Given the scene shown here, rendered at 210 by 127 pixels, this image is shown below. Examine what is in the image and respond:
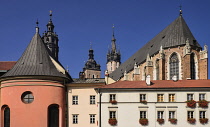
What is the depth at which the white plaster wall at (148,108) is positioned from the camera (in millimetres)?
40094

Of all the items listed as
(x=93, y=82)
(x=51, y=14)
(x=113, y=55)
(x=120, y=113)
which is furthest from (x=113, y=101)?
(x=113, y=55)

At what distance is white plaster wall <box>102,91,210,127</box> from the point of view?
132ft

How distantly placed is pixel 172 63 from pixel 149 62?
4477 millimetres

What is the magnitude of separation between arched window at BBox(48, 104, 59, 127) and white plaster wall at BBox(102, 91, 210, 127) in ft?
19.9

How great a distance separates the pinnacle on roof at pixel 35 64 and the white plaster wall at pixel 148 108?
797cm

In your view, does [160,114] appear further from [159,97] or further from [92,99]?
[92,99]

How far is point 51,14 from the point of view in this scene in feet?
306

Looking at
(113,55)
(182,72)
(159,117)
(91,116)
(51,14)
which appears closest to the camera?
(159,117)

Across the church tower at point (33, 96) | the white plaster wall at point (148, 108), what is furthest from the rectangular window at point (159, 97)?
the church tower at point (33, 96)

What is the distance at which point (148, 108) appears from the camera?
133 feet

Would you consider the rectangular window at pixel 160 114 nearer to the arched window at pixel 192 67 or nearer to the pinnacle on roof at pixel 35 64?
the pinnacle on roof at pixel 35 64

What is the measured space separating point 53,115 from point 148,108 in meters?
11.7

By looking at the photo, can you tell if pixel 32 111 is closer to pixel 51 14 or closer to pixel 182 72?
pixel 182 72

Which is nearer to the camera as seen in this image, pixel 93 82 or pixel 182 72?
pixel 93 82
